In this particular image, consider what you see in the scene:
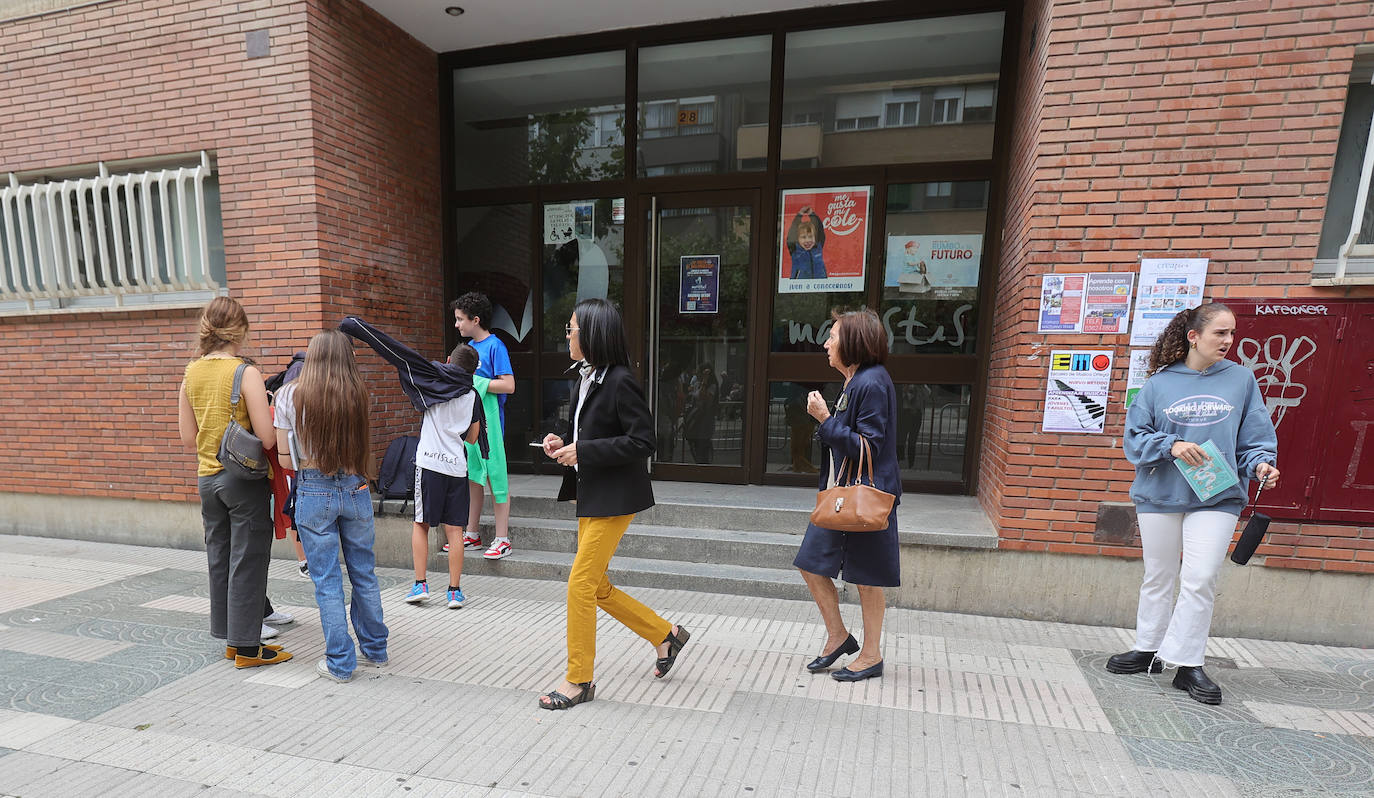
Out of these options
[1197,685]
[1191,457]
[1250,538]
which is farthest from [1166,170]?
[1197,685]

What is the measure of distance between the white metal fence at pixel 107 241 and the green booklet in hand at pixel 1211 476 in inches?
289

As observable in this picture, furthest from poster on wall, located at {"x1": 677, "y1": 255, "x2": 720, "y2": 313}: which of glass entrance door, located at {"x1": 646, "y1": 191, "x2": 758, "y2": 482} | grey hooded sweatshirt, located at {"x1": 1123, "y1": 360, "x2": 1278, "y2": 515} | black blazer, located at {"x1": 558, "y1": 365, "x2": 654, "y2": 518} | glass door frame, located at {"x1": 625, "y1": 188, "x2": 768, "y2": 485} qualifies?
grey hooded sweatshirt, located at {"x1": 1123, "y1": 360, "x2": 1278, "y2": 515}

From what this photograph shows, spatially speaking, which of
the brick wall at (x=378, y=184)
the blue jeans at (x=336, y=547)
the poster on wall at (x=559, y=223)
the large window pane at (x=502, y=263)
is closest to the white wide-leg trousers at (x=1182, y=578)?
the blue jeans at (x=336, y=547)

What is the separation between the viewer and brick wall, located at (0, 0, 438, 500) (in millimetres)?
5230

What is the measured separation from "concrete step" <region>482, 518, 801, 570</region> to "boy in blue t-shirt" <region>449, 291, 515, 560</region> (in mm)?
289

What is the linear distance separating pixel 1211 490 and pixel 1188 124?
7.57 feet

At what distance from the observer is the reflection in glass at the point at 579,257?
255 inches

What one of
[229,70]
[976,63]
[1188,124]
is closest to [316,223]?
[229,70]

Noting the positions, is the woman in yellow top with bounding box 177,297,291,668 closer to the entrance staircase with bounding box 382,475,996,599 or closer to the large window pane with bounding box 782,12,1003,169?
the entrance staircase with bounding box 382,475,996,599

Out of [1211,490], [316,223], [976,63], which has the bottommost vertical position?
[1211,490]

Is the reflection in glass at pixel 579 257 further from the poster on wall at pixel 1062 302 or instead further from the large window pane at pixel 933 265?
the poster on wall at pixel 1062 302

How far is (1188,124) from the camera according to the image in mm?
3867

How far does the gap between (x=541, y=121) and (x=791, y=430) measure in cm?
419

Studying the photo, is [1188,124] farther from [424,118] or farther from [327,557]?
[424,118]
